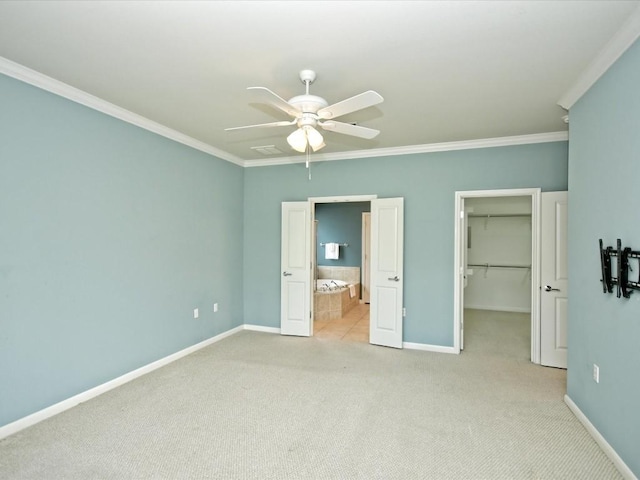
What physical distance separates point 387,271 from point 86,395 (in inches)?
Answer: 137

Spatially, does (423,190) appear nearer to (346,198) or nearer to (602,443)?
(346,198)

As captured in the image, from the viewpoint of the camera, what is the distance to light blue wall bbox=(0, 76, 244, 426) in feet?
8.46

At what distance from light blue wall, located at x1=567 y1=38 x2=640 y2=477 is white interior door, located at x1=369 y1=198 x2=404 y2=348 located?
1954 millimetres

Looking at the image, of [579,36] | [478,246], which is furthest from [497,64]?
[478,246]

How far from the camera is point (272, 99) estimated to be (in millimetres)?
2137

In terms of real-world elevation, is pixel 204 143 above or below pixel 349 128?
above

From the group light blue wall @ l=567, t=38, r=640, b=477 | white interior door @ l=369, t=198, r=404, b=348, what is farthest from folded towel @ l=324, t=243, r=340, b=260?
light blue wall @ l=567, t=38, r=640, b=477

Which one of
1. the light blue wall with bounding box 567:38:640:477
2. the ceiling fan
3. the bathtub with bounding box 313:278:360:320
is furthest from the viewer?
the bathtub with bounding box 313:278:360:320

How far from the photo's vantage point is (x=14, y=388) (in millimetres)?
2564

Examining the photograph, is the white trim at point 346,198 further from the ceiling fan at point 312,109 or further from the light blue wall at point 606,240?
the light blue wall at point 606,240

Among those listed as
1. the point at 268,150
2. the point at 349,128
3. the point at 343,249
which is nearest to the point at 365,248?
the point at 343,249

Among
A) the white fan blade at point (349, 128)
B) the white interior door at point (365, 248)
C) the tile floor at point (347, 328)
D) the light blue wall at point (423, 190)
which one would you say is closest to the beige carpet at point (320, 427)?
the light blue wall at point (423, 190)

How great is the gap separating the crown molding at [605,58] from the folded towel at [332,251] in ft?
18.2

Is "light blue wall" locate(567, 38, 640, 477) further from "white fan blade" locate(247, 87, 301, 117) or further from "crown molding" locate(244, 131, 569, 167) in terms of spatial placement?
"white fan blade" locate(247, 87, 301, 117)
